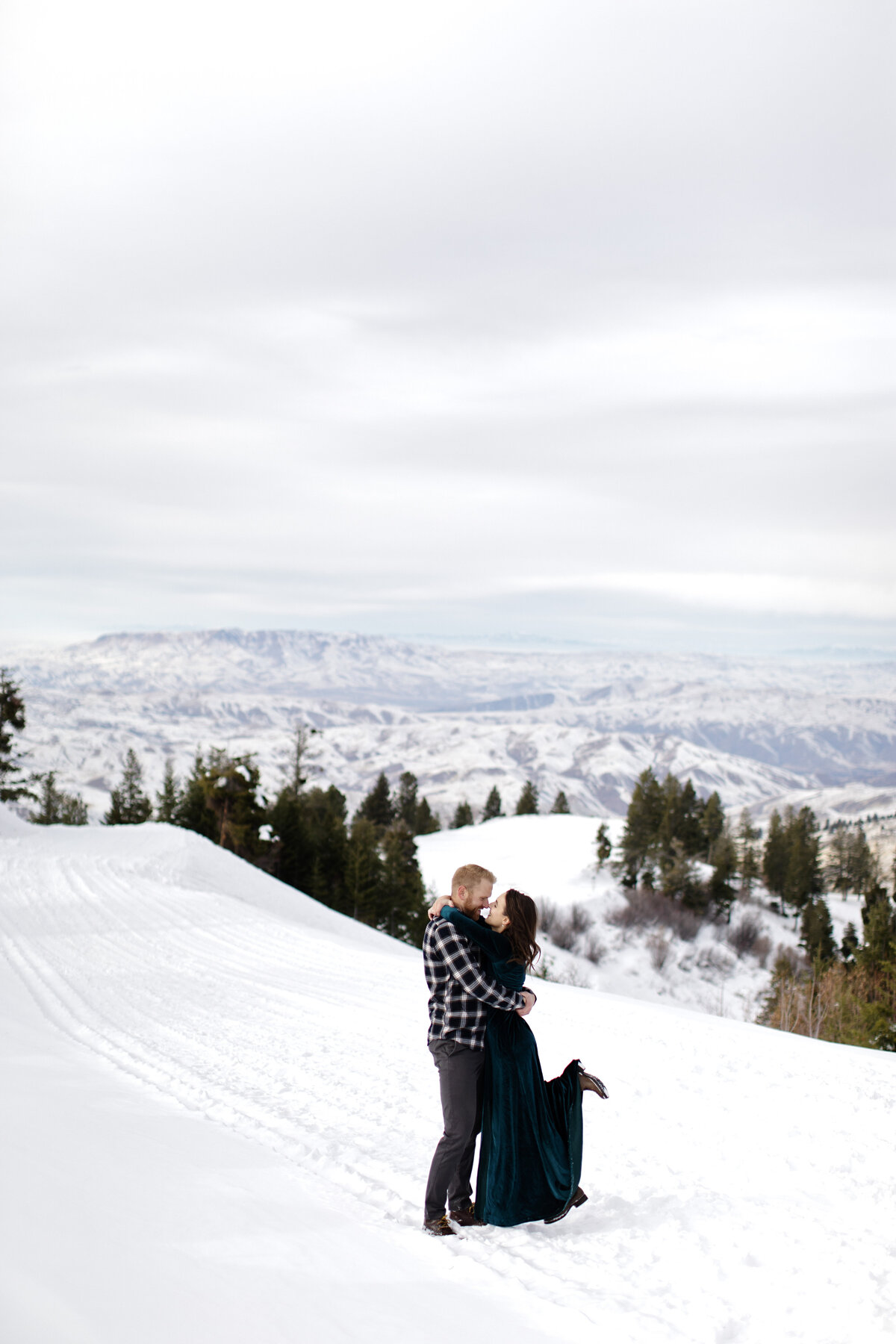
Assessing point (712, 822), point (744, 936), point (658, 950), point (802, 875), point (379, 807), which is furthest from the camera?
point (712, 822)

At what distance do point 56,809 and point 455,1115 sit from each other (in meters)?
77.5

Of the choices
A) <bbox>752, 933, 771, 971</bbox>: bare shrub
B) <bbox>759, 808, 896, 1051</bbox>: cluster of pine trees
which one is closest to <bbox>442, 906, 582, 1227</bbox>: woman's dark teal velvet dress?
<bbox>759, 808, 896, 1051</bbox>: cluster of pine trees

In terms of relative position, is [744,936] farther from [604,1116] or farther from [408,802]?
[604,1116]

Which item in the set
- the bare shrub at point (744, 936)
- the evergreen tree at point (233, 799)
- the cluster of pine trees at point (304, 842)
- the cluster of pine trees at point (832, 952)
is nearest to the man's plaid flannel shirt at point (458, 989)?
the cluster of pine trees at point (832, 952)

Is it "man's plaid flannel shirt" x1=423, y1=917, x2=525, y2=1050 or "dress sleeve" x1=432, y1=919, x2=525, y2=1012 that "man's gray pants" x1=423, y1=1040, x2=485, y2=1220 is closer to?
"man's plaid flannel shirt" x1=423, y1=917, x2=525, y2=1050

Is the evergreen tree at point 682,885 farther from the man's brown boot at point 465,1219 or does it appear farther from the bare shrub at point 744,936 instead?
the man's brown boot at point 465,1219

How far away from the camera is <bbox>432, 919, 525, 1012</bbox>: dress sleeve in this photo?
4.95 meters

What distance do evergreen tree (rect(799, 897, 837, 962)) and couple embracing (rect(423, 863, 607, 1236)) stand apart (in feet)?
208

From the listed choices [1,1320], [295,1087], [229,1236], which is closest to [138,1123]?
[295,1087]

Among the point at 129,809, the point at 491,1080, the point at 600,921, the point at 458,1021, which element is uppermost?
the point at 458,1021

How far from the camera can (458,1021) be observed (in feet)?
16.6

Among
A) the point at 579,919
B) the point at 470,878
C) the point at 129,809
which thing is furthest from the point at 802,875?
the point at 470,878

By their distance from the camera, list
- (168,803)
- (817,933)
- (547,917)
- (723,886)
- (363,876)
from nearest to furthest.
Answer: (363,876), (168,803), (547,917), (817,933), (723,886)

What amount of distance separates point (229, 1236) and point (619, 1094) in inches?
175
